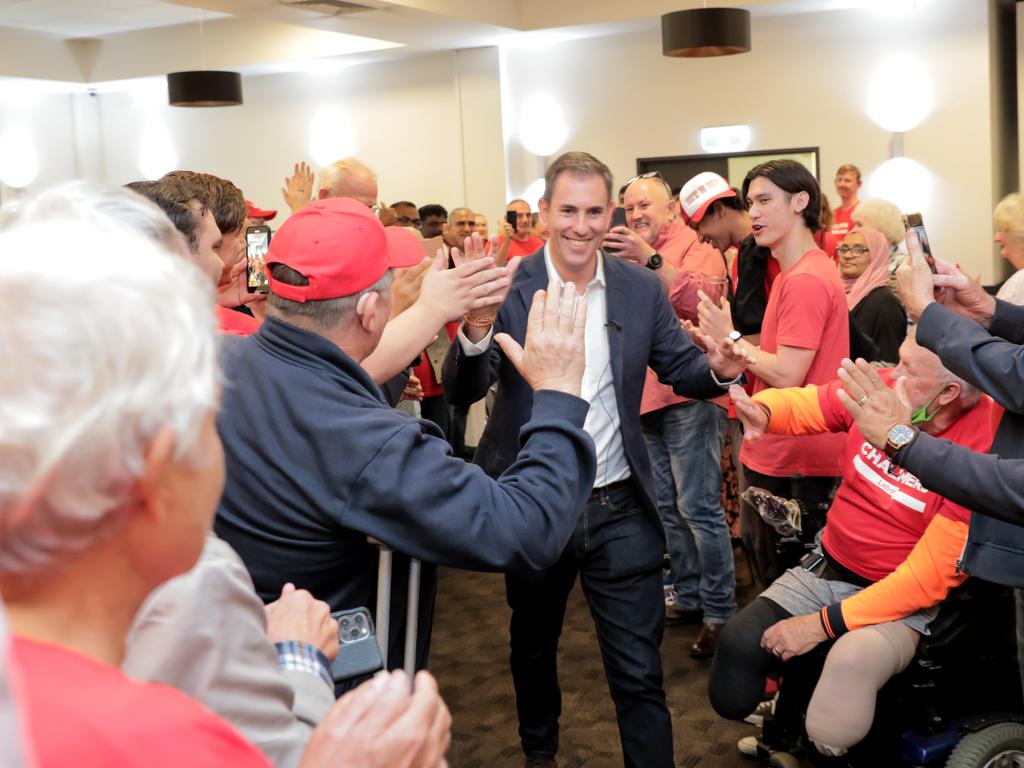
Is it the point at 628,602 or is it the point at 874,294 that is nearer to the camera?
the point at 628,602

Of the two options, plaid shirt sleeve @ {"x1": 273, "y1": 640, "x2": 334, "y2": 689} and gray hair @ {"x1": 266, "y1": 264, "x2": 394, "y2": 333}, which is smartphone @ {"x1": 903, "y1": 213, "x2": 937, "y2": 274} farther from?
plaid shirt sleeve @ {"x1": 273, "y1": 640, "x2": 334, "y2": 689}

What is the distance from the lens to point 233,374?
5.90 feet

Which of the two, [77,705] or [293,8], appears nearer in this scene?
[77,705]

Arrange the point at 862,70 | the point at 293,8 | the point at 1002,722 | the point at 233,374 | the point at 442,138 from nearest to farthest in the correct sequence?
1. the point at 233,374
2. the point at 1002,722
3. the point at 293,8
4. the point at 862,70
5. the point at 442,138

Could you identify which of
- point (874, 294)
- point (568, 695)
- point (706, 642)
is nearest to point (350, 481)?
point (568, 695)

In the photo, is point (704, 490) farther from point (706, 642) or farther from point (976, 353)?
point (976, 353)

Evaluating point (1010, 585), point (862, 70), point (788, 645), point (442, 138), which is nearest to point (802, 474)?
point (788, 645)

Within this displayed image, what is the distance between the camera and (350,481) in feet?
5.50

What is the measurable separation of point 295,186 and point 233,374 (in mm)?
2892

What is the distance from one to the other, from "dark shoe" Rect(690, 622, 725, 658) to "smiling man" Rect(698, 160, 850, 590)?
0.60 metres

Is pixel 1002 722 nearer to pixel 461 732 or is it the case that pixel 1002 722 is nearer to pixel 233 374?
pixel 461 732

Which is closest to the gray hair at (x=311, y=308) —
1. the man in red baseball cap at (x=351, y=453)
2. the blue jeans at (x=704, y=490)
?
the man in red baseball cap at (x=351, y=453)

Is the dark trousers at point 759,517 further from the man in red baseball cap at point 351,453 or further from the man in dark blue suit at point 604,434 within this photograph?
the man in red baseball cap at point 351,453

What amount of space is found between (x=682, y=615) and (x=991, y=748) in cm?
196
